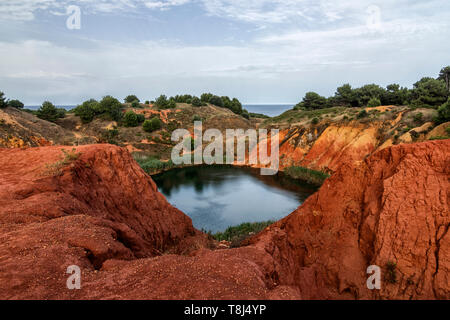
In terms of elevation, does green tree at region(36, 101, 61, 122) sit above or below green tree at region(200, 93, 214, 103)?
below

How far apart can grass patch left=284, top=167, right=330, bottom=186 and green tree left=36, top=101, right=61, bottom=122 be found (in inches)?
1532

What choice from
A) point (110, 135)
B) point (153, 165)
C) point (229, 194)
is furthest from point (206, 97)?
point (229, 194)

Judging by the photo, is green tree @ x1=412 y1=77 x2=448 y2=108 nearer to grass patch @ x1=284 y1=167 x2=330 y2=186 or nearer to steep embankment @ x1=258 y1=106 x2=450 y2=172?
steep embankment @ x1=258 y1=106 x2=450 y2=172

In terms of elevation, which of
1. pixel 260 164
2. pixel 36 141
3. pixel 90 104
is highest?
pixel 90 104

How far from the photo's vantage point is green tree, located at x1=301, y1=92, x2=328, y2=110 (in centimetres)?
5061

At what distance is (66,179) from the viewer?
30.2 ft

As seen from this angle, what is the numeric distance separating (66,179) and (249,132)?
1493 inches

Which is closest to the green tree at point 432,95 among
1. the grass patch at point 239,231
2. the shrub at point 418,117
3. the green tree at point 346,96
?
the shrub at point 418,117

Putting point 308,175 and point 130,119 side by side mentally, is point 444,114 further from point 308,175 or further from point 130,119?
point 130,119

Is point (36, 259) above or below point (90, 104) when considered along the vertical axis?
below

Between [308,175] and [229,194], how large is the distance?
10124 millimetres

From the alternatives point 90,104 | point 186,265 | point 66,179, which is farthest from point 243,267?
point 90,104

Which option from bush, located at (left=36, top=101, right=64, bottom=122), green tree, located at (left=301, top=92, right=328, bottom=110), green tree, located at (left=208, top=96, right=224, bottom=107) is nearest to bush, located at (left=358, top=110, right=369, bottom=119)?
green tree, located at (left=301, top=92, right=328, bottom=110)
